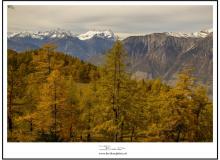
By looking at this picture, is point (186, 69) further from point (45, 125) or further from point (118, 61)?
point (45, 125)

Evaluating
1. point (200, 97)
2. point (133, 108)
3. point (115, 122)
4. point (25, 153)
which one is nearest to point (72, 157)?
point (25, 153)

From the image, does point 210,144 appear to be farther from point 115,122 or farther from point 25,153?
point 25,153

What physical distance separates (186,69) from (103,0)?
8691mm

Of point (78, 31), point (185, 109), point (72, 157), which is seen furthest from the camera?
point (78, 31)

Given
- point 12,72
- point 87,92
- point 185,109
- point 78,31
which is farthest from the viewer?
point 87,92

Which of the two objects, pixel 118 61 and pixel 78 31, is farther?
pixel 78 31

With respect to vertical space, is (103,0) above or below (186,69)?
above

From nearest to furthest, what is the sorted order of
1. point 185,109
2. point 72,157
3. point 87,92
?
point 72,157 < point 185,109 < point 87,92

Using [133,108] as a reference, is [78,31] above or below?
above

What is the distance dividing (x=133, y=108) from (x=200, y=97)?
3.99 meters

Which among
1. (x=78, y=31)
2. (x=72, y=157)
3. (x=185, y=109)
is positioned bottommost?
(x=72, y=157)

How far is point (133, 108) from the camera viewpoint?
2397 centimetres

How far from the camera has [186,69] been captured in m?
24.7

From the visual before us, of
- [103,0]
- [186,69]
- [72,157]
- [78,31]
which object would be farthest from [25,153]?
[186,69]
